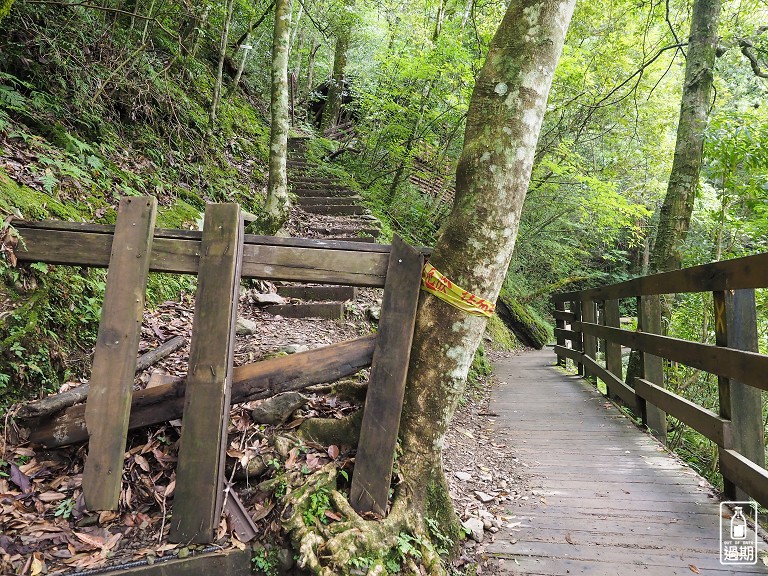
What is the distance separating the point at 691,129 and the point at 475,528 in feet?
19.4

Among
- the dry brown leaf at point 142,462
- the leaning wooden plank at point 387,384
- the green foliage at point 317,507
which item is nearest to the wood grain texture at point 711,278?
the leaning wooden plank at point 387,384

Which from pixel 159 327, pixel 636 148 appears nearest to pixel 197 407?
pixel 159 327

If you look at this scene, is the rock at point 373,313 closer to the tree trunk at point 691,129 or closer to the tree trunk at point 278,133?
the tree trunk at point 278,133

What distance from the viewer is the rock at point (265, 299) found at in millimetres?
5719

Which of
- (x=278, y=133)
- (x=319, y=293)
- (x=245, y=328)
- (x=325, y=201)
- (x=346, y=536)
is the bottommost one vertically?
(x=346, y=536)

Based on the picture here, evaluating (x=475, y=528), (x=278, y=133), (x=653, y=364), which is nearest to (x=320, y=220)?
(x=278, y=133)

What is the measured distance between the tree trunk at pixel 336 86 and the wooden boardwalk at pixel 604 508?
639 inches

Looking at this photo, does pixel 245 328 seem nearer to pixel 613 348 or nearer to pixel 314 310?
pixel 314 310

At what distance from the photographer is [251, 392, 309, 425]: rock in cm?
299

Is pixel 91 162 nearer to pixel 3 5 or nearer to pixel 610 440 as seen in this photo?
pixel 3 5

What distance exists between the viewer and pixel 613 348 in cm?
599

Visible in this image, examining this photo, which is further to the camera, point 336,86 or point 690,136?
point 336,86

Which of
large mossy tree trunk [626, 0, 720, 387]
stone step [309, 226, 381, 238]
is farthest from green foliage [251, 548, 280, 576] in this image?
stone step [309, 226, 381, 238]

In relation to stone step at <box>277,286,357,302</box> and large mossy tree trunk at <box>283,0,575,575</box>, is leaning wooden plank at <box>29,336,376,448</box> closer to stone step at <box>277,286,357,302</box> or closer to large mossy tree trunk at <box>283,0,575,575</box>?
large mossy tree trunk at <box>283,0,575,575</box>
